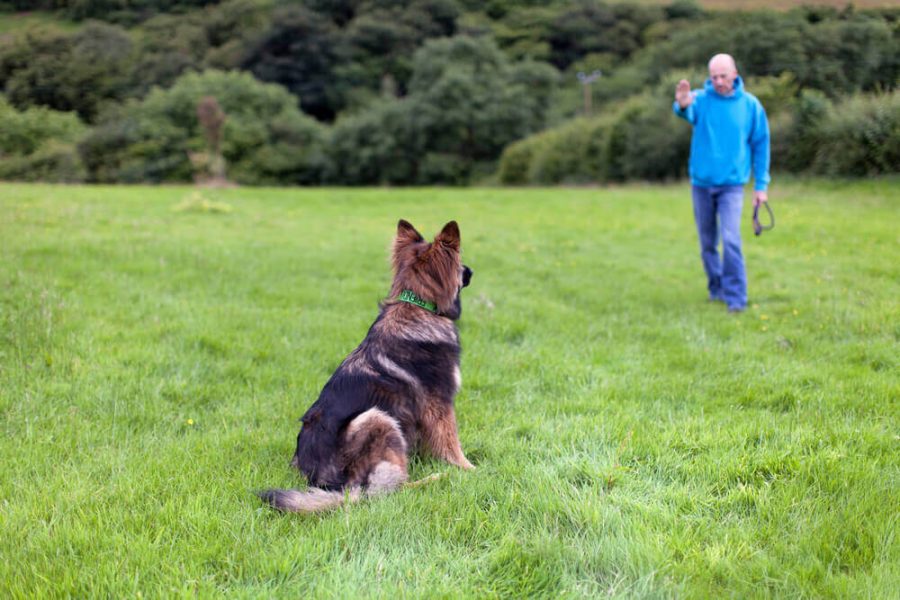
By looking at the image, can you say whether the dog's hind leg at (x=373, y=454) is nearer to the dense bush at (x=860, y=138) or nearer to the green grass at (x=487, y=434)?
the green grass at (x=487, y=434)

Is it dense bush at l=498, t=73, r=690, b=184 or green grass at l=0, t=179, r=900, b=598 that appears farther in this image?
dense bush at l=498, t=73, r=690, b=184

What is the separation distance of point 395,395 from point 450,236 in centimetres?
107

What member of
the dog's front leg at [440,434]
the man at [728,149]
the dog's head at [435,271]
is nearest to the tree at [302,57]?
the man at [728,149]

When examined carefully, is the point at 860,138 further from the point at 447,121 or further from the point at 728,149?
the point at 447,121

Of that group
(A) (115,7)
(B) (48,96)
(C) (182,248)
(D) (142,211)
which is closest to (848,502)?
(C) (182,248)

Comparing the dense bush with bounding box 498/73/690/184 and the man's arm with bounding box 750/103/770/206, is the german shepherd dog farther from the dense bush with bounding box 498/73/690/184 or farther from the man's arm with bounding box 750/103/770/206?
the dense bush with bounding box 498/73/690/184

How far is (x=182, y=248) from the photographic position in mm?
10305

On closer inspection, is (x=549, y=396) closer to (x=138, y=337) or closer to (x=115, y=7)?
(x=138, y=337)

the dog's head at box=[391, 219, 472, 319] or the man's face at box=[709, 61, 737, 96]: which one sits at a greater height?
the man's face at box=[709, 61, 737, 96]

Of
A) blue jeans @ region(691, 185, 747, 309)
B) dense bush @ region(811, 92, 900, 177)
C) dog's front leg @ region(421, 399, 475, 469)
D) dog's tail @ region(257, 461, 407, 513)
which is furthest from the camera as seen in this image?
dense bush @ region(811, 92, 900, 177)

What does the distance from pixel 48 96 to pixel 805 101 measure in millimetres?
64035

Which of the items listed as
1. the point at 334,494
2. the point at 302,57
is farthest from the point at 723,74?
the point at 302,57

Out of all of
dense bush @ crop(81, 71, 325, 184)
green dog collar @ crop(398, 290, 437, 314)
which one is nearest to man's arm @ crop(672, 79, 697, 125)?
green dog collar @ crop(398, 290, 437, 314)

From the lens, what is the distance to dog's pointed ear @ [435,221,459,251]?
12.1ft
